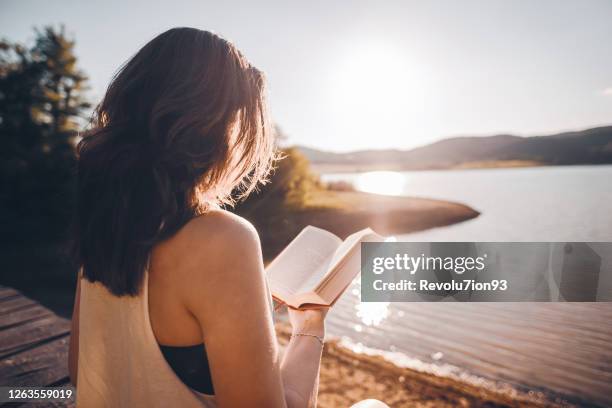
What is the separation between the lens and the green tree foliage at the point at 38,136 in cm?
1225

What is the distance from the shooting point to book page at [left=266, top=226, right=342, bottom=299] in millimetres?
1333

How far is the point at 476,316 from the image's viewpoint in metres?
5.79

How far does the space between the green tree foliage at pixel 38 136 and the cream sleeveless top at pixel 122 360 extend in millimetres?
11137

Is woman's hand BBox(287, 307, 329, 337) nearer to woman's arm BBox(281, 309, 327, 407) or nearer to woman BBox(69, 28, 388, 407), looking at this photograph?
woman's arm BBox(281, 309, 327, 407)

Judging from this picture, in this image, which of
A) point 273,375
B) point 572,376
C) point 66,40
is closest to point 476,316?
point 572,376

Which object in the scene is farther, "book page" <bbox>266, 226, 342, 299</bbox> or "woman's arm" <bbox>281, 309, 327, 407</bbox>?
"book page" <bbox>266, 226, 342, 299</bbox>

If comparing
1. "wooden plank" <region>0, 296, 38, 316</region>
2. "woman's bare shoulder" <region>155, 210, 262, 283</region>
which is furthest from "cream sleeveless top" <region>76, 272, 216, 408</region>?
"wooden plank" <region>0, 296, 38, 316</region>

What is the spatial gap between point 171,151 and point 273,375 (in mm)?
518

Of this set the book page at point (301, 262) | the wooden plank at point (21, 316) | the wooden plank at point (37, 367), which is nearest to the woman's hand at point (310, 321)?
the book page at point (301, 262)

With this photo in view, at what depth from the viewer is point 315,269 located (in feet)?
4.63

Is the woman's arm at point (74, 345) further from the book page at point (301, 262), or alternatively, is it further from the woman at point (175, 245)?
the book page at point (301, 262)

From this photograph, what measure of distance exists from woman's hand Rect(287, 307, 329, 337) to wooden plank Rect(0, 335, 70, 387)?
137 centimetres

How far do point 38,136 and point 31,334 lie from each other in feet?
50.2

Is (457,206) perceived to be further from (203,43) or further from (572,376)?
(203,43)
